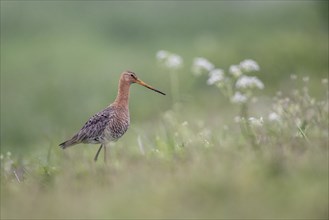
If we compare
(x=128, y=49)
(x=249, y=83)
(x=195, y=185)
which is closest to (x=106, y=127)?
(x=249, y=83)

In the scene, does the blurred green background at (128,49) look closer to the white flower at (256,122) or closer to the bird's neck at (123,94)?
the bird's neck at (123,94)

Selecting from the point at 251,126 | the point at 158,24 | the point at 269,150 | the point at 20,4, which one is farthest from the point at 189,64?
the point at 269,150

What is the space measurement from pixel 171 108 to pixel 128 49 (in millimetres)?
6443

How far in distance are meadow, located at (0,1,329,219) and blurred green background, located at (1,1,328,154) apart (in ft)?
0.13

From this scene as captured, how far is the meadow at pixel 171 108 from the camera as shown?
6.10 metres

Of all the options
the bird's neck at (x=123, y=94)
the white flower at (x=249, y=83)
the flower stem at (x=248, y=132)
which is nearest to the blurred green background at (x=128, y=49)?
the white flower at (x=249, y=83)

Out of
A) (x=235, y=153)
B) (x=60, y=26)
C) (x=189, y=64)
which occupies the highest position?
(x=60, y=26)

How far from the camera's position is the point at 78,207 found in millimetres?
6148

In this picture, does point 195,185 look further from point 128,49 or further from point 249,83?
point 128,49

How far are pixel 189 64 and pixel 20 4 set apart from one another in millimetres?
6377

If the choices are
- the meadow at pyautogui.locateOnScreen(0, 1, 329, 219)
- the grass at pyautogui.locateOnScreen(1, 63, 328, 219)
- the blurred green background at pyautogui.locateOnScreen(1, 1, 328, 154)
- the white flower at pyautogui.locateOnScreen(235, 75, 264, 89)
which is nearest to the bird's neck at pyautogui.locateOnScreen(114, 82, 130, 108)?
the meadow at pyautogui.locateOnScreen(0, 1, 329, 219)

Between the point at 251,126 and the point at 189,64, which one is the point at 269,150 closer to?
the point at 251,126

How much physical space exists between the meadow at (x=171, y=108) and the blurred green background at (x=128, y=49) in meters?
0.04

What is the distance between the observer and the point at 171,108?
15.4 metres
